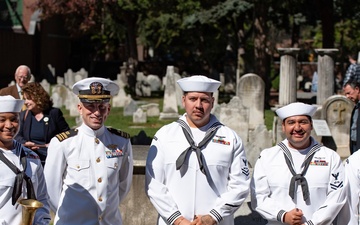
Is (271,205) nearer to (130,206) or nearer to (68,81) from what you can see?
(130,206)

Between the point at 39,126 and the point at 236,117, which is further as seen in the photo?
the point at 236,117

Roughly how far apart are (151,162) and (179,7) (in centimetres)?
3008

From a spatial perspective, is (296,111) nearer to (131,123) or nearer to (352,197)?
(352,197)

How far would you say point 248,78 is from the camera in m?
20.3

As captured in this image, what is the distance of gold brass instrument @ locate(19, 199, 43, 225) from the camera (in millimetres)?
5059

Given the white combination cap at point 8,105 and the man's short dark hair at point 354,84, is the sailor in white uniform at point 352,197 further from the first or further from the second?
the white combination cap at point 8,105

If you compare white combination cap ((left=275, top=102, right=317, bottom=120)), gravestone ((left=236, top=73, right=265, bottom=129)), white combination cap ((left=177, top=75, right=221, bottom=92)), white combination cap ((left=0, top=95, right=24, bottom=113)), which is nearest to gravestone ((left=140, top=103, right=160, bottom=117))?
gravestone ((left=236, top=73, right=265, bottom=129))

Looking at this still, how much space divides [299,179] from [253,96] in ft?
46.8

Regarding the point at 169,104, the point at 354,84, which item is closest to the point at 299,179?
the point at 354,84

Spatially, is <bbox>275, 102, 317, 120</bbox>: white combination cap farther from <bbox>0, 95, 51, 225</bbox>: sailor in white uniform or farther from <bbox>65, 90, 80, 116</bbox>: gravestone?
<bbox>65, 90, 80, 116</bbox>: gravestone

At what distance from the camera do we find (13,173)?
18.1 feet

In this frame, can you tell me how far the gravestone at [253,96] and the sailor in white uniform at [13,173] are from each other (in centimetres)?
1492

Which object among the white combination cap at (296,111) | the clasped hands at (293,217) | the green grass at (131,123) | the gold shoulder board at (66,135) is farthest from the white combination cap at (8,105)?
the green grass at (131,123)

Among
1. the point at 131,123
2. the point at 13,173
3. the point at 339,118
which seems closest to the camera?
the point at 13,173
